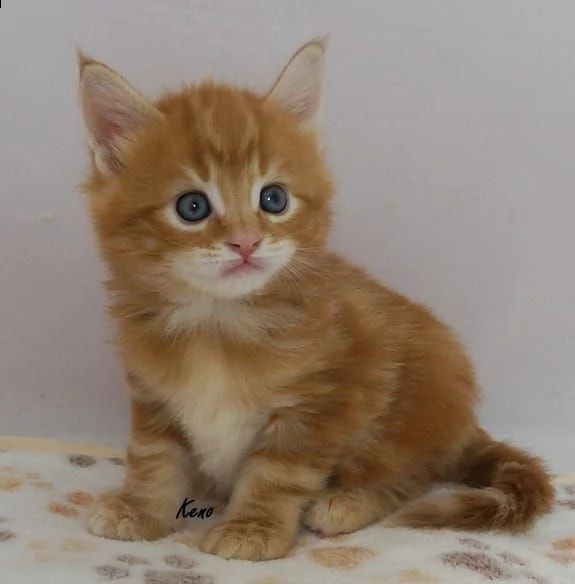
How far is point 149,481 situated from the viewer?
1.49 metres

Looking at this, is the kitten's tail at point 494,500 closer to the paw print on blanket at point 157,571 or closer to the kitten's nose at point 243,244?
the paw print on blanket at point 157,571

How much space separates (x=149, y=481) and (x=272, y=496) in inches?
8.4

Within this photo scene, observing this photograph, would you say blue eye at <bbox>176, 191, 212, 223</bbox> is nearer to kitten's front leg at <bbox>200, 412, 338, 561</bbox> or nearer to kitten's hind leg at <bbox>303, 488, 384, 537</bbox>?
kitten's front leg at <bbox>200, 412, 338, 561</bbox>

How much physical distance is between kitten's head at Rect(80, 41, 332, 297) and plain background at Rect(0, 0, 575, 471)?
43 centimetres

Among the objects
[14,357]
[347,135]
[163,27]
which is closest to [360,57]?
[347,135]

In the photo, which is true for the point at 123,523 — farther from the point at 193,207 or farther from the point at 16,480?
the point at 193,207

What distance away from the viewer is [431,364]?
1617 millimetres

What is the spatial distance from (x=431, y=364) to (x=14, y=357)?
877 mm

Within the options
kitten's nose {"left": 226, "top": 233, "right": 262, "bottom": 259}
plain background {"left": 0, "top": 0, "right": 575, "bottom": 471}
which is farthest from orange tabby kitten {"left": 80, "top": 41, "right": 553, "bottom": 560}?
plain background {"left": 0, "top": 0, "right": 575, "bottom": 471}

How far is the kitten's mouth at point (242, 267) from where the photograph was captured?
1295 mm

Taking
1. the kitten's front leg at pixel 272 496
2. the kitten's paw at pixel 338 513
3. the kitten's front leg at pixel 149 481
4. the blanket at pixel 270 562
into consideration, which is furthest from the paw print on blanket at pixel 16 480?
the kitten's paw at pixel 338 513

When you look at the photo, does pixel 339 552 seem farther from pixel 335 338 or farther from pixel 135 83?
pixel 135 83

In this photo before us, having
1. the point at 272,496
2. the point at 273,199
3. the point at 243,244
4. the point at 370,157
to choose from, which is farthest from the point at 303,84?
the point at 272,496

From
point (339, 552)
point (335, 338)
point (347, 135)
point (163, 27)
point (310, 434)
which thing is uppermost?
point (163, 27)
